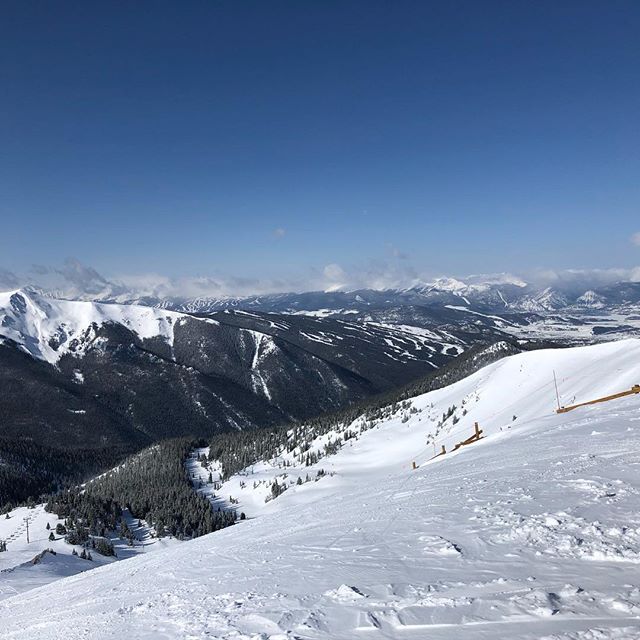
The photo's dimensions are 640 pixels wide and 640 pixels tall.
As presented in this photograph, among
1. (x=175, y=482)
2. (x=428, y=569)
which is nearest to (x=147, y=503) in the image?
(x=175, y=482)

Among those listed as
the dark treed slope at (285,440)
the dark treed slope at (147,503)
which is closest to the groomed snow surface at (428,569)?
the dark treed slope at (147,503)

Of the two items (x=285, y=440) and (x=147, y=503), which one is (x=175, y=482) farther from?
(x=285, y=440)

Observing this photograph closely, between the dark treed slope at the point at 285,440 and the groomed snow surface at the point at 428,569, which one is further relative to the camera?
the dark treed slope at the point at 285,440

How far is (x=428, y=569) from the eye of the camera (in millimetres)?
9336

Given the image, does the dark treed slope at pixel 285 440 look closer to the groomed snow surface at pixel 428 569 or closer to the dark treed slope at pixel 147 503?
the dark treed slope at pixel 147 503

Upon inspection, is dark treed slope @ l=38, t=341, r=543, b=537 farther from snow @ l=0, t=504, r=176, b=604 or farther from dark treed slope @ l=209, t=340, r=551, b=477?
snow @ l=0, t=504, r=176, b=604

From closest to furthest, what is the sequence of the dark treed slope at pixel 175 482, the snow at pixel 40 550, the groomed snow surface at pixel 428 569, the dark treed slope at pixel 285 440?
the groomed snow surface at pixel 428 569 < the snow at pixel 40 550 < the dark treed slope at pixel 175 482 < the dark treed slope at pixel 285 440

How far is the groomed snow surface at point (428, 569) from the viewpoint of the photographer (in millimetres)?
7199

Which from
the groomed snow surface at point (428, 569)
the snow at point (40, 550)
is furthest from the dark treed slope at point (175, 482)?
the groomed snow surface at point (428, 569)

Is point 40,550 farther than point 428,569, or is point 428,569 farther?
point 40,550

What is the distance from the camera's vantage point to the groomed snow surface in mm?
7199

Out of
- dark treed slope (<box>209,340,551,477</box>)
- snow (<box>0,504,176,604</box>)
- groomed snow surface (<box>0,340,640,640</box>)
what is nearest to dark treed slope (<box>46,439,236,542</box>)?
snow (<box>0,504,176,604</box>)

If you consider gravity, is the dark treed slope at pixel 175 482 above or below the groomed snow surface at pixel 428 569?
below

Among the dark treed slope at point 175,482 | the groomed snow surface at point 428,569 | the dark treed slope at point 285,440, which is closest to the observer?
the groomed snow surface at point 428,569
